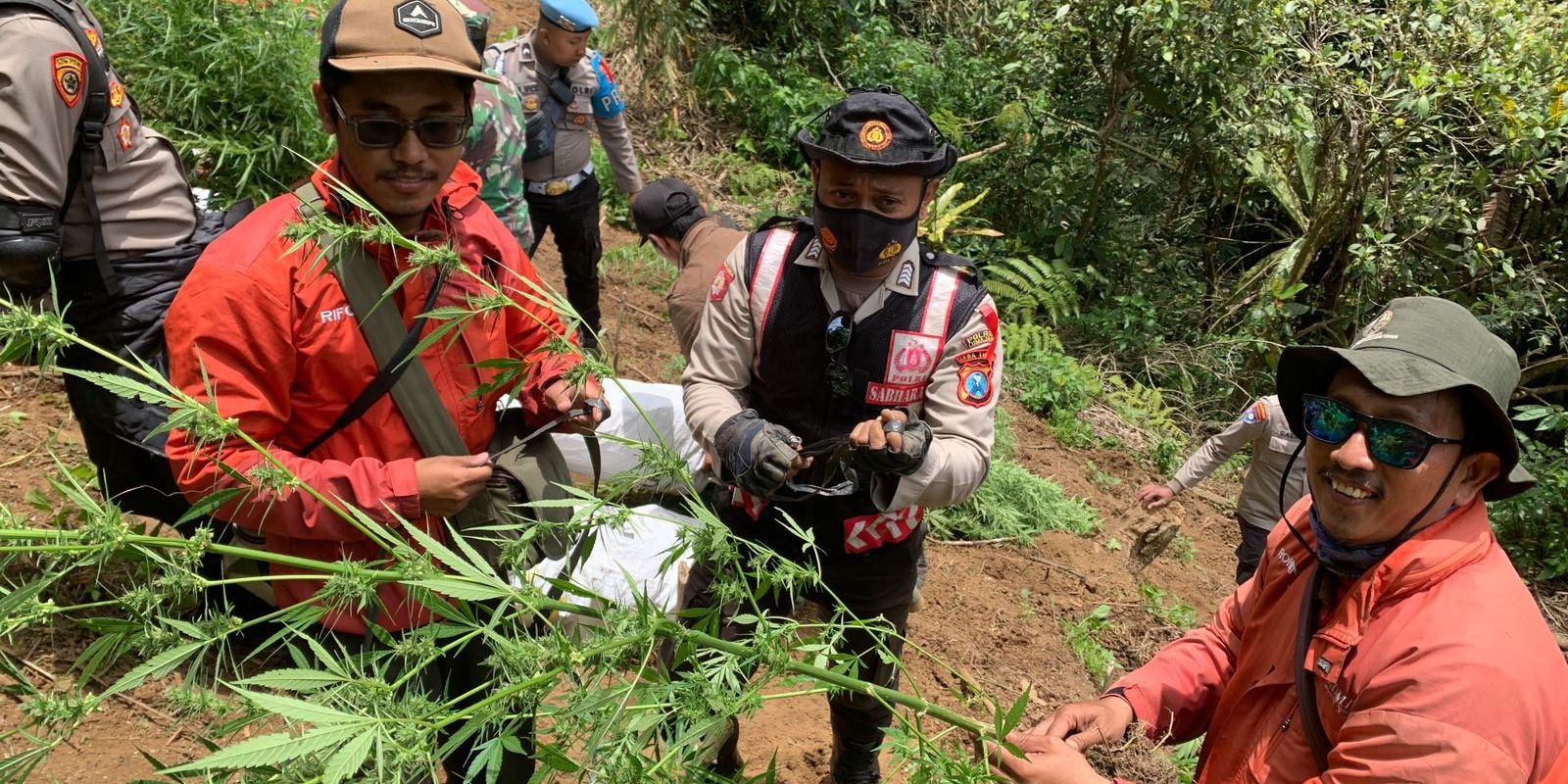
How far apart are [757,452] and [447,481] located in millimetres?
702

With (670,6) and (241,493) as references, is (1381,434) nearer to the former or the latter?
(241,493)

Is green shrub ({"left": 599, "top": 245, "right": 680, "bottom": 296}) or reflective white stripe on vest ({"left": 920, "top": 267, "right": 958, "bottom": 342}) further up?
reflective white stripe on vest ({"left": 920, "top": 267, "right": 958, "bottom": 342})

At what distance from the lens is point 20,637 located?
359cm

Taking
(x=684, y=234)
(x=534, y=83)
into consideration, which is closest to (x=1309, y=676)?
(x=684, y=234)

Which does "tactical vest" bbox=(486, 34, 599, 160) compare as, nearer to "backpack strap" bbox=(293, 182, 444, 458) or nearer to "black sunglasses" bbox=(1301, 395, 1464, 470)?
"backpack strap" bbox=(293, 182, 444, 458)

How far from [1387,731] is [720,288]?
182 cm

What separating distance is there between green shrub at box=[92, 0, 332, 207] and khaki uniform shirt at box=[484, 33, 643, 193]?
970 millimetres

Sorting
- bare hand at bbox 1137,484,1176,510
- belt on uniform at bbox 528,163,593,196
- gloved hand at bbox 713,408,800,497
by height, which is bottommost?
bare hand at bbox 1137,484,1176,510

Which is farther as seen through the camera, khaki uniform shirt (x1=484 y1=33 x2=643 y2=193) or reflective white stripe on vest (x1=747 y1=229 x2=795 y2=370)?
khaki uniform shirt (x1=484 y1=33 x2=643 y2=193)

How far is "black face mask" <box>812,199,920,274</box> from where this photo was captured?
2.66 metres

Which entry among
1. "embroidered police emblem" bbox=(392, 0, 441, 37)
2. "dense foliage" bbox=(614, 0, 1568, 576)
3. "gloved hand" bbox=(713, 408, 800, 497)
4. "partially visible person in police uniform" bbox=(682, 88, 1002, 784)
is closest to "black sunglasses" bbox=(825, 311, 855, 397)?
"partially visible person in police uniform" bbox=(682, 88, 1002, 784)

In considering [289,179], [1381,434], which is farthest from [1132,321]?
[1381,434]

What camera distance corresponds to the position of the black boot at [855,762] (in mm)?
3273

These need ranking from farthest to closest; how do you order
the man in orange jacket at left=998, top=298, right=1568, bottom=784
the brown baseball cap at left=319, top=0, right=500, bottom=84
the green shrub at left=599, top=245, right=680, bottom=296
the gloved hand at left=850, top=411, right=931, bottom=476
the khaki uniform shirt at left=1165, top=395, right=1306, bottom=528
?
the green shrub at left=599, top=245, right=680, bottom=296
the khaki uniform shirt at left=1165, top=395, right=1306, bottom=528
the gloved hand at left=850, top=411, right=931, bottom=476
the brown baseball cap at left=319, top=0, right=500, bottom=84
the man in orange jacket at left=998, top=298, right=1568, bottom=784
